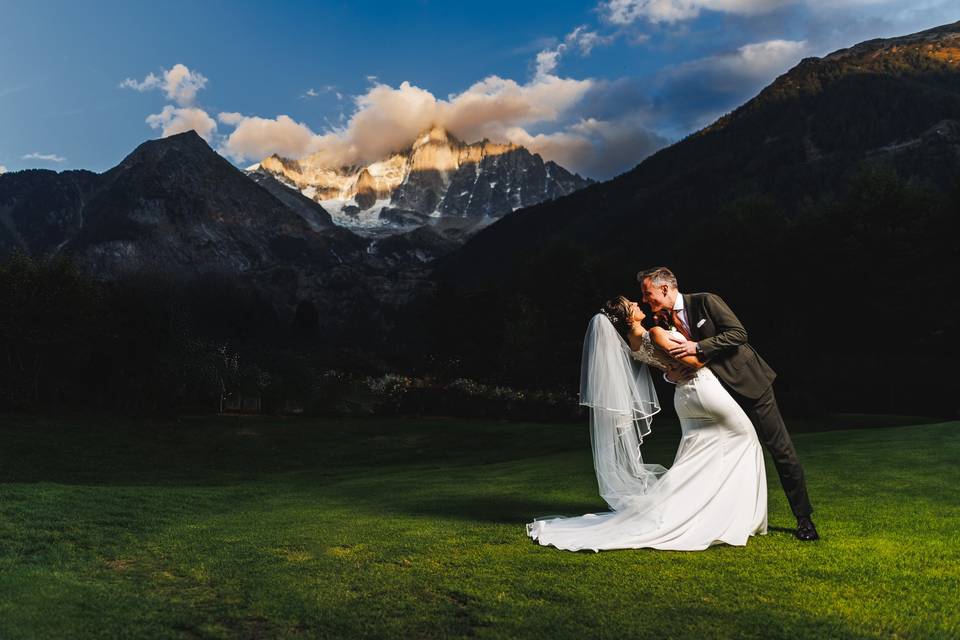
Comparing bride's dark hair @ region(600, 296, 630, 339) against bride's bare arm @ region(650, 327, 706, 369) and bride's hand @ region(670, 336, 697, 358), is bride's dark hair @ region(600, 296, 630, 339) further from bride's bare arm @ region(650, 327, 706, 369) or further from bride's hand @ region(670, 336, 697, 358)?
bride's hand @ region(670, 336, 697, 358)

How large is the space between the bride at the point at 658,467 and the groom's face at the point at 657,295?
298mm

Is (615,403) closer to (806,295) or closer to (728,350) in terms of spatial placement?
(728,350)

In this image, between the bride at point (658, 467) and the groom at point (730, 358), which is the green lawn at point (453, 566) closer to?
the bride at point (658, 467)

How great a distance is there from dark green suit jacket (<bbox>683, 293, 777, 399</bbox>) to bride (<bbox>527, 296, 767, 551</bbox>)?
0.56 feet

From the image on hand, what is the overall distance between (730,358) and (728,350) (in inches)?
4.0

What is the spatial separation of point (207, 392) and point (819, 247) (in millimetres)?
39006

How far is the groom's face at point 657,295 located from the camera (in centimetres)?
763

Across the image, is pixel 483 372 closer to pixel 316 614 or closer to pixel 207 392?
pixel 207 392

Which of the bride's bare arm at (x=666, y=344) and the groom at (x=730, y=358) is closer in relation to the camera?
the groom at (x=730, y=358)

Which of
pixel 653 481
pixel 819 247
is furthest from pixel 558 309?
pixel 653 481

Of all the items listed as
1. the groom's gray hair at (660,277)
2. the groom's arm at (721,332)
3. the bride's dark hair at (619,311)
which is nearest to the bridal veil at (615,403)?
the bride's dark hair at (619,311)

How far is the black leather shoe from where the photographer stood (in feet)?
23.5

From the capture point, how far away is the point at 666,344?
294 inches

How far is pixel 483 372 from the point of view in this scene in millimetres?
55156
